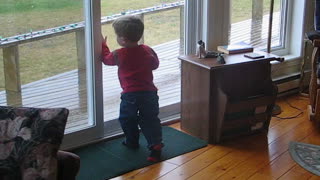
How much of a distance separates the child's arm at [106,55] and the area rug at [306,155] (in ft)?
4.10

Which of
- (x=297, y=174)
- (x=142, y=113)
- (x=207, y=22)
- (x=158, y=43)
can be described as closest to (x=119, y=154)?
(x=142, y=113)

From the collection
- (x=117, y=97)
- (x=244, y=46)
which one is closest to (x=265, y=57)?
(x=244, y=46)

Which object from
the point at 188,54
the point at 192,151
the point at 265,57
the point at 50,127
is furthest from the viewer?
the point at 188,54

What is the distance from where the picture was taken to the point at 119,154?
301 centimetres

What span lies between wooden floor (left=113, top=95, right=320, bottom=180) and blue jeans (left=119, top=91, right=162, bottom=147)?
0.65 ft

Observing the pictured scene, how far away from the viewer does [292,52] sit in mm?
4344

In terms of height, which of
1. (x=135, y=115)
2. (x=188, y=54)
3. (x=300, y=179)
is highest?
(x=188, y=54)

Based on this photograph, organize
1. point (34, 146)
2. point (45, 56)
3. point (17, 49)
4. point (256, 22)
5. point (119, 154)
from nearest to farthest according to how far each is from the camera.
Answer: point (34, 146) → point (17, 49) → point (45, 56) → point (119, 154) → point (256, 22)

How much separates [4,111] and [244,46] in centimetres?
208

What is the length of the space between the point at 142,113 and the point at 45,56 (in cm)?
68

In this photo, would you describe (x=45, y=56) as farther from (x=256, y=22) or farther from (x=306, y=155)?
(x=256, y=22)

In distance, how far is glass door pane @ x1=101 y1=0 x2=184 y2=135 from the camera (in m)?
3.17

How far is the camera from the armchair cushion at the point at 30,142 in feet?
5.51

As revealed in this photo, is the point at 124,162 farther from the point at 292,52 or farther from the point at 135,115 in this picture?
the point at 292,52
